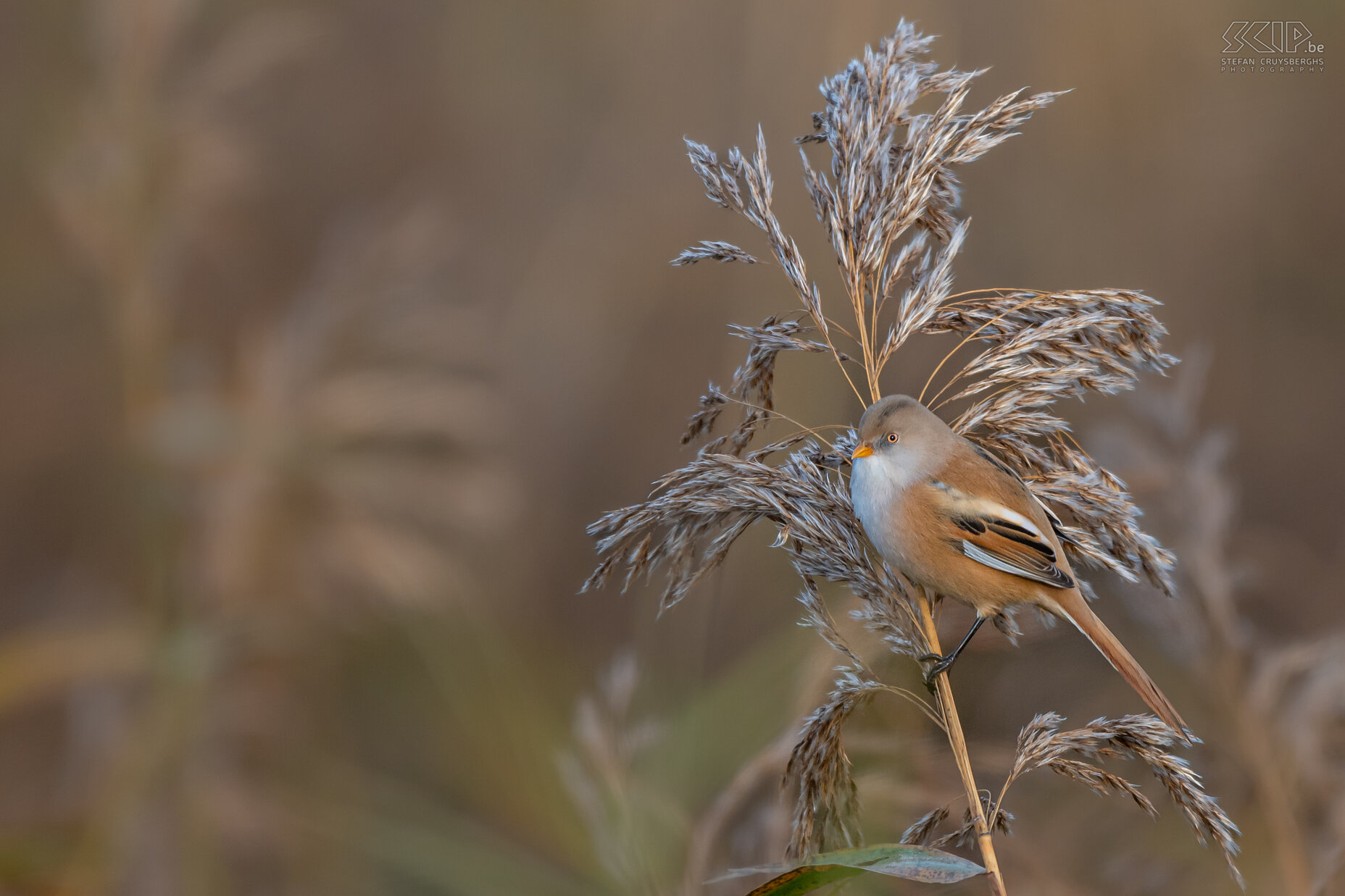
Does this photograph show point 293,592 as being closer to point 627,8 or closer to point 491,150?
point 491,150

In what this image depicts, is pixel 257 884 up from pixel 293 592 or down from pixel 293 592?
down

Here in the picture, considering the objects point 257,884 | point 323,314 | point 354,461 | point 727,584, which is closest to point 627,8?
point 323,314

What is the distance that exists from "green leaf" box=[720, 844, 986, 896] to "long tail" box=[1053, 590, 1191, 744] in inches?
25.4

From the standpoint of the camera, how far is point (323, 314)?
2656 millimetres

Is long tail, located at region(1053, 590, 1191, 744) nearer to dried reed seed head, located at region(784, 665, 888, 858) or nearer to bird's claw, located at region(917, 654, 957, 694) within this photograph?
bird's claw, located at region(917, 654, 957, 694)

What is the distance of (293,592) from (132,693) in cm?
48

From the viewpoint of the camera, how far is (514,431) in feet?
10.8

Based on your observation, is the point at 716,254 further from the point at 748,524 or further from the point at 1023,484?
the point at 1023,484

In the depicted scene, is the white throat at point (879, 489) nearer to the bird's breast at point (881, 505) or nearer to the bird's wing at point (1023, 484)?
the bird's breast at point (881, 505)

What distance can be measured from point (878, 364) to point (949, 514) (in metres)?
0.33

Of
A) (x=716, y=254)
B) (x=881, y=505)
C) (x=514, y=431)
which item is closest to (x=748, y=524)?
(x=881, y=505)

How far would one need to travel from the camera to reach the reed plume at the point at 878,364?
144 centimetres

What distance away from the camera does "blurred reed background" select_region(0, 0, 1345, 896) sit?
6.93ft

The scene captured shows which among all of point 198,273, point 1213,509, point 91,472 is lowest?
point 1213,509
